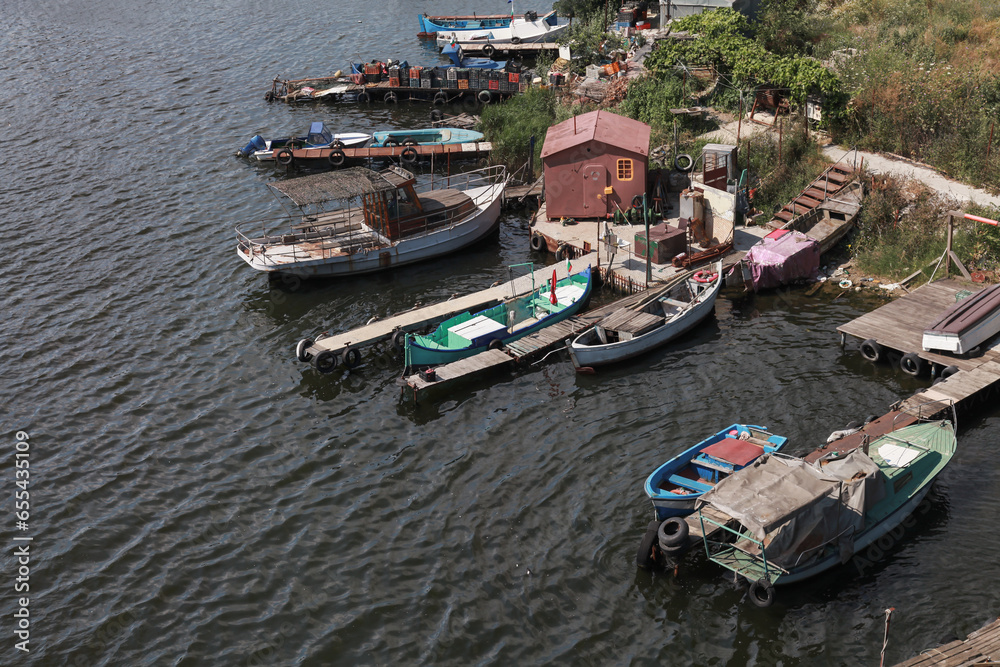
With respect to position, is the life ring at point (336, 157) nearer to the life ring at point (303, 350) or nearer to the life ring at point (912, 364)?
the life ring at point (303, 350)

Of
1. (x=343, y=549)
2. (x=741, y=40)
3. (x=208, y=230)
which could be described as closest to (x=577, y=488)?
(x=343, y=549)

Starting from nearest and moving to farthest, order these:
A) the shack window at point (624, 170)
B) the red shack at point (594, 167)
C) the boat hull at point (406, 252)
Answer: the boat hull at point (406, 252)
the red shack at point (594, 167)
the shack window at point (624, 170)

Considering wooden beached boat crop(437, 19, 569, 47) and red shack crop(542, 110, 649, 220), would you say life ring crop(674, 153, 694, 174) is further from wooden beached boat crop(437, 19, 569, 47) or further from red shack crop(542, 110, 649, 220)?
wooden beached boat crop(437, 19, 569, 47)

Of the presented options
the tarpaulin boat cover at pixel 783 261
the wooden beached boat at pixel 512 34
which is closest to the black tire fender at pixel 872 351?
the tarpaulin boat cover at pixel 783 261

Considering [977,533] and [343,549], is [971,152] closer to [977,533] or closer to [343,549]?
[977,533]

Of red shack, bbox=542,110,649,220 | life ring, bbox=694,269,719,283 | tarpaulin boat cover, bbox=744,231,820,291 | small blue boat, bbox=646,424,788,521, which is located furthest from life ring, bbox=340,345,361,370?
tarpaulin boat cover, bbox=744,231,820,291

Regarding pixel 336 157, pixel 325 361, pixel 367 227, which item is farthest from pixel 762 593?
pixel 336 157

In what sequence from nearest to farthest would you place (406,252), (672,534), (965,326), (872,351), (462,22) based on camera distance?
(672,534), (965,326), (872,351), (406,252), (462,22)

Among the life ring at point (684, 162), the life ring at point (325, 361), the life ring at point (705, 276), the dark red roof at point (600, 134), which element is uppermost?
the dark red roof at point (600, 134)

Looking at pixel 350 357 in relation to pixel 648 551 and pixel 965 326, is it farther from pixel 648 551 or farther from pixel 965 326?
pixel 965 326
